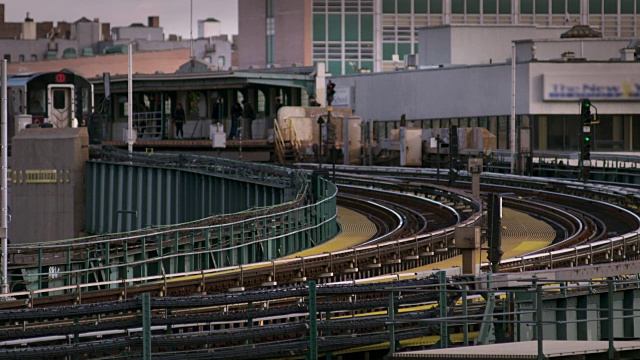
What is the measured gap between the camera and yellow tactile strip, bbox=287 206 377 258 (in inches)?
1486

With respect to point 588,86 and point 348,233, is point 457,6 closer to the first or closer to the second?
point 588,86

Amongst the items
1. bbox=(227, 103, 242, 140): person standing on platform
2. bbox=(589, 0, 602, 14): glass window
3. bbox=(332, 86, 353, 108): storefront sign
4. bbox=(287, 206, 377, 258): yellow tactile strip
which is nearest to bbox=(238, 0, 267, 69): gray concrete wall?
bbox=(332, 86, 353, 108): storefront sign

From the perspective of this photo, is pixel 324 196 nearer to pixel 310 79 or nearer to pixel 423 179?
pixel 423 179

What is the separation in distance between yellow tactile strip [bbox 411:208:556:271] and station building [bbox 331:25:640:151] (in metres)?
22.1

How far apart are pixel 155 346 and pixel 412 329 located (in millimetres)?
3456

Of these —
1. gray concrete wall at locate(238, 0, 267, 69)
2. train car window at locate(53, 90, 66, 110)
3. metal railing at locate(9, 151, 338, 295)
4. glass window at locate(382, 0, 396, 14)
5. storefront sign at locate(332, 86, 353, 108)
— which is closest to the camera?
metal railing at locate(9, 151, 338, 295)

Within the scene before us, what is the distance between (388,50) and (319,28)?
530cm

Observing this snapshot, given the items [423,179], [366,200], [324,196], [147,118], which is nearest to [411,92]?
[147,118]

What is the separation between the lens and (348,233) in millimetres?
42219

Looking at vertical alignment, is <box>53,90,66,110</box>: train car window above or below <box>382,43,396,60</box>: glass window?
below

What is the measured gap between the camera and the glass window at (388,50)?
109m

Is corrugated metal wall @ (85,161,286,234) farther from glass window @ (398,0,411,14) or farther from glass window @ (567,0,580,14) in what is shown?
glass window @ (567,0,580,14)

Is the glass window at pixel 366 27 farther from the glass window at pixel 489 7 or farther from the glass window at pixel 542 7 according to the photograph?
the glass window at pixel 542 7

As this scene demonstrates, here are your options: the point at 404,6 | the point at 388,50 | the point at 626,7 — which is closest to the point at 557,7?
the point at 626,7
